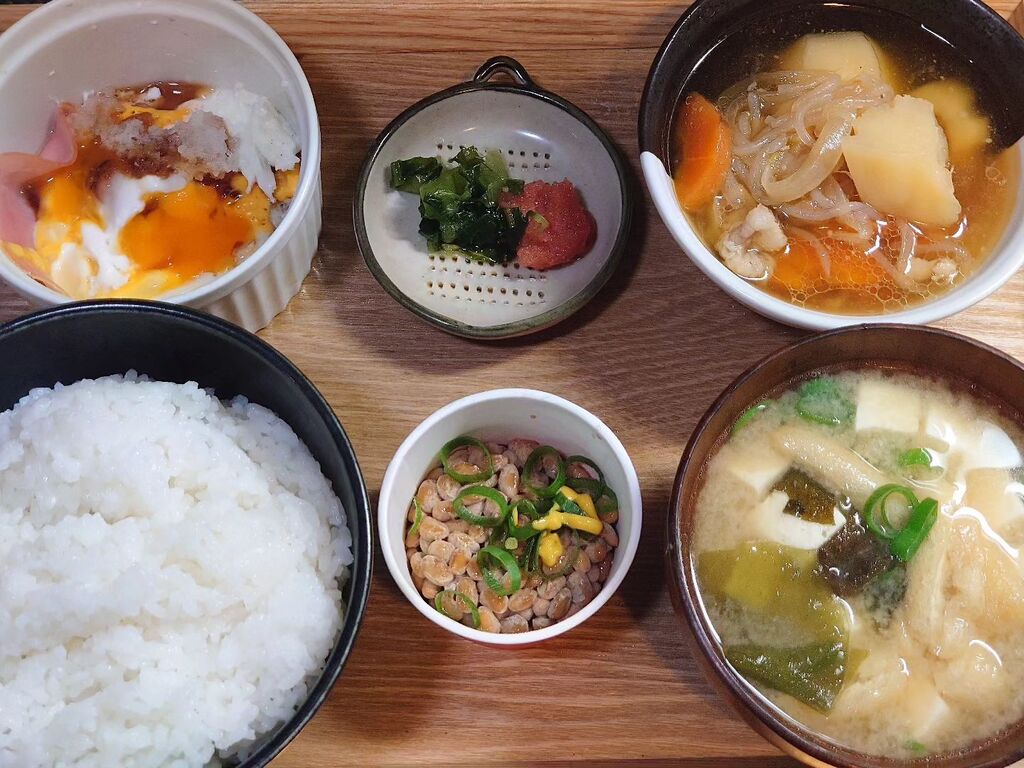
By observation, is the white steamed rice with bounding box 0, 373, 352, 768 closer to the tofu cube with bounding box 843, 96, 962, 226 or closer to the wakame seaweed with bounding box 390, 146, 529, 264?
the wakame seaweed with bounding box 390, 146, 529, 264

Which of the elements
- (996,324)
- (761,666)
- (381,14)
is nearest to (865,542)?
(761,666)

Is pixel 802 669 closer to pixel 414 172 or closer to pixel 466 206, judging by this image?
pixel 466 206

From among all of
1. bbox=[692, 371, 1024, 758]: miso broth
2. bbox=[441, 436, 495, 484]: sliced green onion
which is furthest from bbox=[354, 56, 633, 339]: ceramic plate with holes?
bbox=[692, 371, 1024, 758]: miso broth

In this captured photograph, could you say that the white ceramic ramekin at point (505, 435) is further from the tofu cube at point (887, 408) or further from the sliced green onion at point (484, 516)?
the tofu cube at point (887, 408)

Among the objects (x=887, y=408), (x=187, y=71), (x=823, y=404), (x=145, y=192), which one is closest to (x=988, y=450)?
(x=887, y=408)

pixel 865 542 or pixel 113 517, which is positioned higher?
pixel 865 542

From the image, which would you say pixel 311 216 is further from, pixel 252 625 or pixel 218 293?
pixel 252 625

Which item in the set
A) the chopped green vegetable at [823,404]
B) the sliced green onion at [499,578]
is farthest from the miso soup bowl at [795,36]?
the sliced green onion at [499,578]

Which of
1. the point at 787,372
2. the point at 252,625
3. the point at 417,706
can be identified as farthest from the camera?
the point at 417,706
